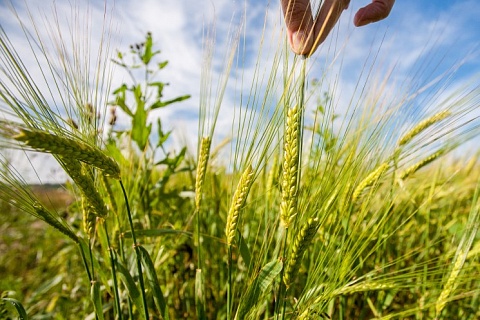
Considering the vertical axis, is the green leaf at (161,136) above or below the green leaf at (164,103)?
below

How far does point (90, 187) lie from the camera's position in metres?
0.62

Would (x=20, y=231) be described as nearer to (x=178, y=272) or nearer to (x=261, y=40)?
(x=178, y=272)

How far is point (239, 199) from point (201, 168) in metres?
0.15

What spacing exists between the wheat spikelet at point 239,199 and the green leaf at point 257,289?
80mm

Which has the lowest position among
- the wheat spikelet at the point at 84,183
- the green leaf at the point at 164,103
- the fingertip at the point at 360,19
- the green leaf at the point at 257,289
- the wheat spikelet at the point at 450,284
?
the wheat spikelet at the point at 450,284

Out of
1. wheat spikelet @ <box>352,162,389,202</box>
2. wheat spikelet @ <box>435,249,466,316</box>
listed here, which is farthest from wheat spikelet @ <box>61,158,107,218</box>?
wheat spikelet @ <box>435,249,466,316</box>

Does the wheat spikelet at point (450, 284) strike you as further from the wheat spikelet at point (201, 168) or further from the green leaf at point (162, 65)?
the green leaf at point (162, 65)

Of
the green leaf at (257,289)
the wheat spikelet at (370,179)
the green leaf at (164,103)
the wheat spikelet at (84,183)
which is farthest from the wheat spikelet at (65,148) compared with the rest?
the green leaf at (164,103)

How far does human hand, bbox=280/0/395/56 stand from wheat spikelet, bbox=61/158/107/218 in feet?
1.33

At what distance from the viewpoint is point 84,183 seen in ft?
2.00

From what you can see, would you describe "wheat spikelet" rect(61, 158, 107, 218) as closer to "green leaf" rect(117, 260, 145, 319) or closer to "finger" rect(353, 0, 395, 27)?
"green leaf" rect(117, 260, 145, 319)

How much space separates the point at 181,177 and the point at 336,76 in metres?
1.18

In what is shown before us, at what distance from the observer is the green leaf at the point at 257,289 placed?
2.03ft

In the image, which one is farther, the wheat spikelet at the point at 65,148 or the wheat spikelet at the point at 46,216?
the wheat spikelet at the point at 46,216
